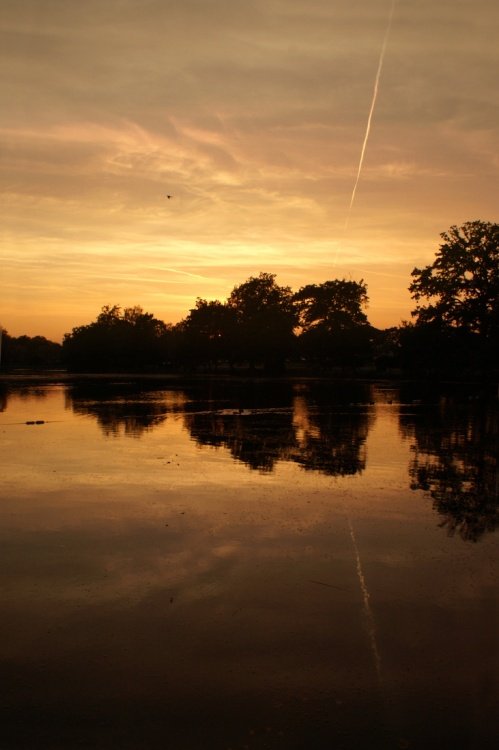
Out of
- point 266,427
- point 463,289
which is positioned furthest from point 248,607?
point 463,289

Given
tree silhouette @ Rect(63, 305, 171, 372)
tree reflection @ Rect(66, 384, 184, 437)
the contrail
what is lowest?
the contrail

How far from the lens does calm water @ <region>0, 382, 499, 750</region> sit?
403 centimetres

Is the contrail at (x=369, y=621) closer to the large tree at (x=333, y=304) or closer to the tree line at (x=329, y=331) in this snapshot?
the tree line at (x=329, y=331)

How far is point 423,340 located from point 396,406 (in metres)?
32.8

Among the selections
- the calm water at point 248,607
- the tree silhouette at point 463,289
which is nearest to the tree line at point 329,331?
the tree silhouette at point 463,289

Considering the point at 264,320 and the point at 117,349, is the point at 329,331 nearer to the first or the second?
the point at 264,320

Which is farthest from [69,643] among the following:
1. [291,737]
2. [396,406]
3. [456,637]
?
[396,406]

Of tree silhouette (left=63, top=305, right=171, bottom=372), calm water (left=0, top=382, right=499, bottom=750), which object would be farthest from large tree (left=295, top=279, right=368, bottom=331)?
calm water (left=0, top=382, right=499, bottom=750)

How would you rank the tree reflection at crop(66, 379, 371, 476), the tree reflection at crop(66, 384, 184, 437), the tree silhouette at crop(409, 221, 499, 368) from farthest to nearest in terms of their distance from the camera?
the tree silhouette at crop(409, 221, 499, 368) < the tree reflection at crop(66, 384, 184, 437) < the tree reflection at crop(66, 379, 371, 476)

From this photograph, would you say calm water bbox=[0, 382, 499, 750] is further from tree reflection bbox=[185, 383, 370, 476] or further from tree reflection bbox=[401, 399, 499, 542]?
tree reflection bbox=[185, 383, 370, 476]

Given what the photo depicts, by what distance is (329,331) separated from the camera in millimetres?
105375

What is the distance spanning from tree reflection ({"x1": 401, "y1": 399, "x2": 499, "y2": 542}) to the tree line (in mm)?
38855

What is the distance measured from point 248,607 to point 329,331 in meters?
101

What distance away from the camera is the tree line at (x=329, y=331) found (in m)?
61.8
